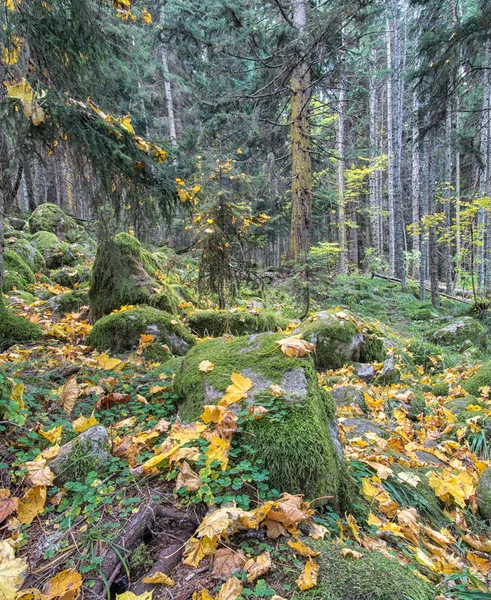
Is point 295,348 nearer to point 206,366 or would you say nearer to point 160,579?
point 206,366

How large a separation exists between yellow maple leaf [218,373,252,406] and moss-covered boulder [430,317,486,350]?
788 centimetres

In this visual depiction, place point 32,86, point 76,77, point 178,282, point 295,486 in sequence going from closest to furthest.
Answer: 1. point 295,486
2. point 32,86
3. point 76,77
4. point 178,282

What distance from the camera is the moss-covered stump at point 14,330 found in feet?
14.4

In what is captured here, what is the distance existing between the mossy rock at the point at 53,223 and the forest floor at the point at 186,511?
8.88 meters

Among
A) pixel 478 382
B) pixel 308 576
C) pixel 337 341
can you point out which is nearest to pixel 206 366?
pixel 308 576

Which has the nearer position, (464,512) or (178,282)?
(464,512)

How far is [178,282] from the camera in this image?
839cm

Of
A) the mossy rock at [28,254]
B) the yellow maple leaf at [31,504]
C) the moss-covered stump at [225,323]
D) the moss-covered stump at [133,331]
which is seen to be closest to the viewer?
the yellow maple leaf at [31,504]

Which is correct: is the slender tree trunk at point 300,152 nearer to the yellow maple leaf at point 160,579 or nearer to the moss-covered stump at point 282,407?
the moss-covered stump at point 282,407

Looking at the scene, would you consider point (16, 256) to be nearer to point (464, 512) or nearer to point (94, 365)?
point (94, 365)

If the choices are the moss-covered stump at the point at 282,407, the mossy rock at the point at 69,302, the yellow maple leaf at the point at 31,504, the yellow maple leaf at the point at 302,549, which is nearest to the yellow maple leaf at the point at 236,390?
the moss-covered stump at the point at 282,407

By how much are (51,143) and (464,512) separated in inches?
172

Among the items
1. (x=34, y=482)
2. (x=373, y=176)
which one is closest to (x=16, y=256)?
(x=34, y=482)

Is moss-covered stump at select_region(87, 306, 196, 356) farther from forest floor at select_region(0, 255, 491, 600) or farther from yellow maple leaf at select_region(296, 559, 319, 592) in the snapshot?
yellow maple leaf at select_region(296, 559, 319, 592)
